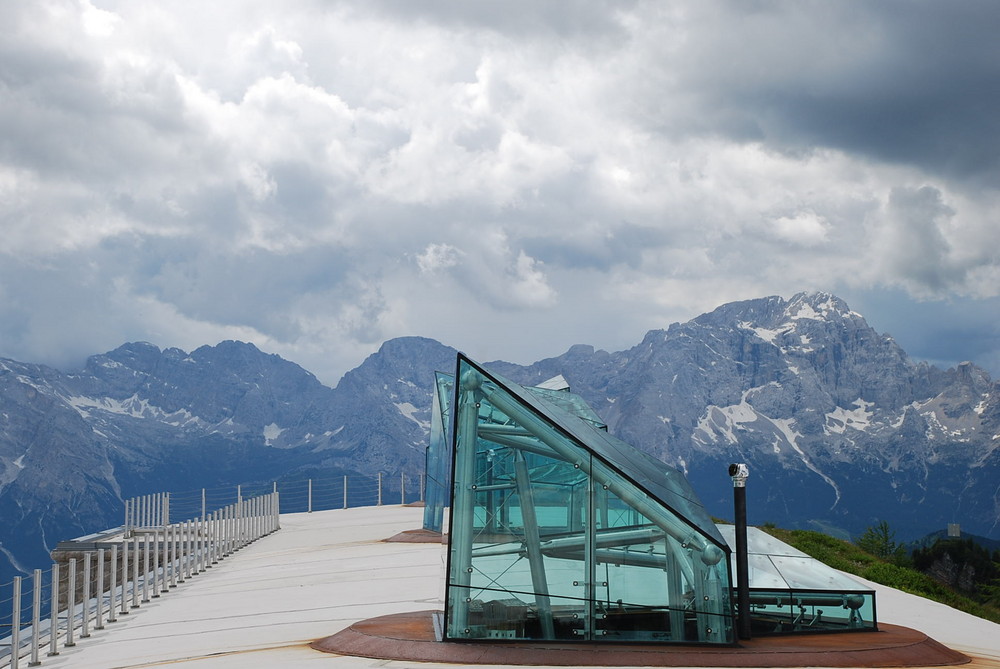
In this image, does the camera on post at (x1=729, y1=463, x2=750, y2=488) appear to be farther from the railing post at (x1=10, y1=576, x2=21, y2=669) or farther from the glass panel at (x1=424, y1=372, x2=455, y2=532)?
the glass panel at (x1=424, y1=372, x2=455, y2=532)

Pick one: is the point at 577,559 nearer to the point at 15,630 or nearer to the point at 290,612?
the point at 290,612

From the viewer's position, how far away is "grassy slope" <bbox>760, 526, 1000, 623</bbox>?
20453mm

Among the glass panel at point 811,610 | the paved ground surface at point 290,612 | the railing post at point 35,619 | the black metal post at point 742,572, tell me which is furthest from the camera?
the railing post at point 35,619

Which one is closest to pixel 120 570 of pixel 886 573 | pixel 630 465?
pixel 886 573

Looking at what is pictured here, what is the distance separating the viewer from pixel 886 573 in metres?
22.5

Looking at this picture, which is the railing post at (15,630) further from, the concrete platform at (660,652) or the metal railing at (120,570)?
the concrete platform at (660,652)

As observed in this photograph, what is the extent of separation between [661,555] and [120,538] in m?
22.4

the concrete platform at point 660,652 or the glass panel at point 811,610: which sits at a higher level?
the glass panel at point 811,610

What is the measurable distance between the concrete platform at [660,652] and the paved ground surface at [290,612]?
28 centimetres

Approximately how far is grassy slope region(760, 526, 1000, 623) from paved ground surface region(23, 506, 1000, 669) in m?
2.23

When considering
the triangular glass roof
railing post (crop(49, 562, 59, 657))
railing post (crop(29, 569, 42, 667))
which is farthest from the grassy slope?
railing post (crop(29, 569, 42, 667))

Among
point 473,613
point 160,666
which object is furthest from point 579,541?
point 160,666

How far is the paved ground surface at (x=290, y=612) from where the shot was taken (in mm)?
10797

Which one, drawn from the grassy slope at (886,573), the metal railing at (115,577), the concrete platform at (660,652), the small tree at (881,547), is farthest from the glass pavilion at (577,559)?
the small tree at (881,547)
